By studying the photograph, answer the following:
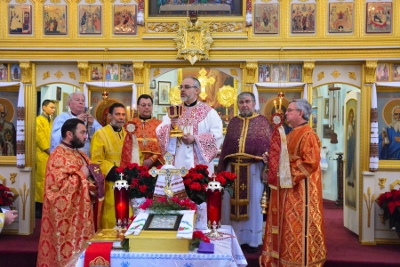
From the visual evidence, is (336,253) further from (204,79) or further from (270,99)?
(204,79)

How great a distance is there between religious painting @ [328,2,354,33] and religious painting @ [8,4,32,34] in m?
4.46

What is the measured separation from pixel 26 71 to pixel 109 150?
2406 mm

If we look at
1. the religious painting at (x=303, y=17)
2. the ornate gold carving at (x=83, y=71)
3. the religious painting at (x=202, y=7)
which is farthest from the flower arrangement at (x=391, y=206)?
the ornate gold carving at (x=83, y=71)

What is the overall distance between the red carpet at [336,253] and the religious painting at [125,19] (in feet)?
10.8

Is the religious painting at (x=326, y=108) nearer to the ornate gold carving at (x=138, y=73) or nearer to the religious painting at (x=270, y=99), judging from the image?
the religious painting at (x=270, y=99)

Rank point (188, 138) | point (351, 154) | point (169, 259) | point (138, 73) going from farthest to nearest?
point (351, 154)
point (138, 73)
point (188, 138)
point (169, 259)

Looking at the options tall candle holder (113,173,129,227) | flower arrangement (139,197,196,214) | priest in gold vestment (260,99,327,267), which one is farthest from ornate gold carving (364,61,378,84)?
tall candle holder (113,173,129,227)

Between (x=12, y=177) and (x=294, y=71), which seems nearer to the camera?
(x=294, y=71)

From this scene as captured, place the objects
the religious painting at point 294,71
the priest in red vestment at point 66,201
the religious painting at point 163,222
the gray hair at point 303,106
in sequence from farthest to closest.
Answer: the religious painting at point 294,71
the gray hair at point 303,106
the priest in red vestment at point 66,201
the religious painting at point 163,222

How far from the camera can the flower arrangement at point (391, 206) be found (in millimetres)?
7273

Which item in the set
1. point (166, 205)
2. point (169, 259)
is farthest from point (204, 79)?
point (169, 259)

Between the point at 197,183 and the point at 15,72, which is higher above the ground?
the point at 15,72

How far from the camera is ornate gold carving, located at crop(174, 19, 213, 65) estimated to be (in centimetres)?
787

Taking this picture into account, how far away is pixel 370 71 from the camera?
7832 millimetres
